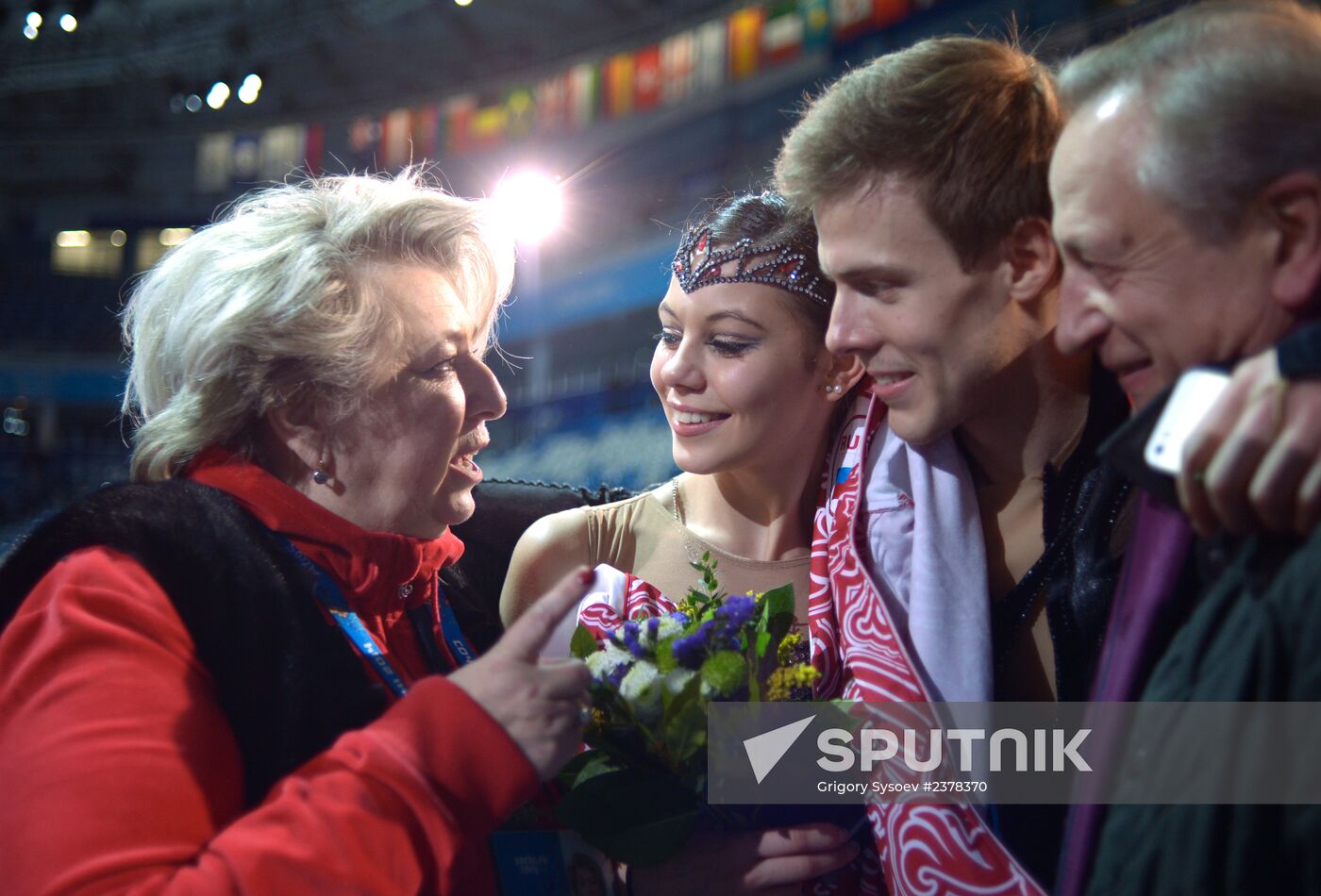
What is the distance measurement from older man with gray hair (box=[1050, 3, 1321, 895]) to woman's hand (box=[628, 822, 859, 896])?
0.39m

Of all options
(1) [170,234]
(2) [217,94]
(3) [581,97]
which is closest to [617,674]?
(3) [581,97]

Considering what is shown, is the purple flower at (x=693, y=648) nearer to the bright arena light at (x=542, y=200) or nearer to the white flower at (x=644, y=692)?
the white flower at (x=644, y=692)

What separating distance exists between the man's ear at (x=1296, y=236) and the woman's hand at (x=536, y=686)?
31.3 inches

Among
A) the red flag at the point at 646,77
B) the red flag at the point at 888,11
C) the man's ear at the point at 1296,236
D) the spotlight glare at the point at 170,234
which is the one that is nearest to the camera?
the man's ear at the point at 1296,236

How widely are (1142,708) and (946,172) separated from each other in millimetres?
814

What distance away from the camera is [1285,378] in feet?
2.78

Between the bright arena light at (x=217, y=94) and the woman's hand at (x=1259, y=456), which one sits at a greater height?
→ the bright arena light at (x=217, y=94)

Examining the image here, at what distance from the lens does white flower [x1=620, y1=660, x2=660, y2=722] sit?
1312 mm

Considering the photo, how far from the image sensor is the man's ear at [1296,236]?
937 mm

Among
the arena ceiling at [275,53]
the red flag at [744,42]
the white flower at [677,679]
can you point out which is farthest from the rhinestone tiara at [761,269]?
the arena ceiling at [275,53]

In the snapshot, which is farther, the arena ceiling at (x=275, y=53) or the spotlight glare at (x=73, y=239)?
the spotlight glare at (x=73, y=239)

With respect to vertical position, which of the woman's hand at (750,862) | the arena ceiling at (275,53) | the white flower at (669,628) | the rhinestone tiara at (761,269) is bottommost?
the woman's hand at (750,862)

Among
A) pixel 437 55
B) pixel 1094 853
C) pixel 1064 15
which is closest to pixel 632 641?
pixel 1094 853

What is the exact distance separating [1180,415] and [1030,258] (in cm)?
63
